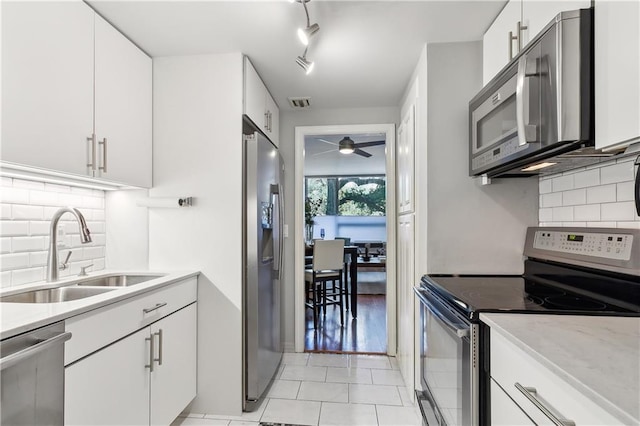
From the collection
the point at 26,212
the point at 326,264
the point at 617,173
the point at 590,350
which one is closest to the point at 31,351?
the point at 26,212

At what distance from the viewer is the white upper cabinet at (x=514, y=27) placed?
1.22m

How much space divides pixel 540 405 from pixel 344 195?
23.9ft

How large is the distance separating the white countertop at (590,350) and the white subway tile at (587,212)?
539 millimetres

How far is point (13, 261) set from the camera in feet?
5.10

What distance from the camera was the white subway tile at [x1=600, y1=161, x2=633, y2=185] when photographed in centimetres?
125

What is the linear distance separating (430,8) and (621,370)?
1.69 meters

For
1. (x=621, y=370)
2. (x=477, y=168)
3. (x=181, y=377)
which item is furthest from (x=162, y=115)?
(x=621, y=370)

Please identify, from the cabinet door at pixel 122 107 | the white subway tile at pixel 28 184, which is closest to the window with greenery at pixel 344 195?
the cabinet door at pixel 122 107

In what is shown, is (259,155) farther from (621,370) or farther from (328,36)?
(621,370)

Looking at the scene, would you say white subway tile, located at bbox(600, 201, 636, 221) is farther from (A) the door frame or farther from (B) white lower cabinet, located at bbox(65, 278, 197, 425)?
(B) white lower cabinet, located at bbox(65, 278, 197, 425)

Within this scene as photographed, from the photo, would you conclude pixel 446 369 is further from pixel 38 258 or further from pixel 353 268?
pixel 353 268

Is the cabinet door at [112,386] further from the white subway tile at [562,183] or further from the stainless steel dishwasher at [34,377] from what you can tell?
the white subway tile at [562,183]

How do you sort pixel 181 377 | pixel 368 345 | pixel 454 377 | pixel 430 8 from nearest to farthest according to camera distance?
pixel 454 377
pixel 430 8
pixel 181 377
pixel 368 345

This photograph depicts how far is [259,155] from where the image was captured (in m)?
2.22
